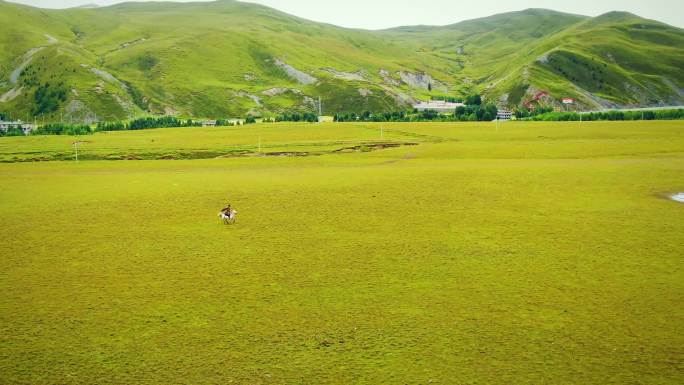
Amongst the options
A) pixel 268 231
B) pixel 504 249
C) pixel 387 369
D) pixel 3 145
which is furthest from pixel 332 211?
pixel 3 145

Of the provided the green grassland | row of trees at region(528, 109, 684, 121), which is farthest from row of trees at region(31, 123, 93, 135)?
row of trees at region(528, 109, 684, 121)

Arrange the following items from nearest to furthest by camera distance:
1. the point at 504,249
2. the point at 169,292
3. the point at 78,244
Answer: the point at 169,292
the point at 504,249
the point at 78,244

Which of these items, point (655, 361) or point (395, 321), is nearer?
Answer: point (655, 361)

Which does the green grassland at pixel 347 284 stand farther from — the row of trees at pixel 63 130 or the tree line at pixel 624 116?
the tree line at pixel 624 116

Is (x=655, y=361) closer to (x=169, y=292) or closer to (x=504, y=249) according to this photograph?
(x=504, y=249)

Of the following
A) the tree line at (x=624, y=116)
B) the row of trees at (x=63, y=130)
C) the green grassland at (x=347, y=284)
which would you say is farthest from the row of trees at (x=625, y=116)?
the row of trees at (x=63, y=130)

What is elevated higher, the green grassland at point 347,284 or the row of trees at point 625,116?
the row of trees at point 625,116

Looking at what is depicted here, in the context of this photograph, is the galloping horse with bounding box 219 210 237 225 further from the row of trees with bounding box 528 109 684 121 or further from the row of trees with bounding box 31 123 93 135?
the row of trees with bounding box 528 109 684 121

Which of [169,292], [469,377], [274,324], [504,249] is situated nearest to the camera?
[469,377]

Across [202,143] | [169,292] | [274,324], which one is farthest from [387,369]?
[202,143]
